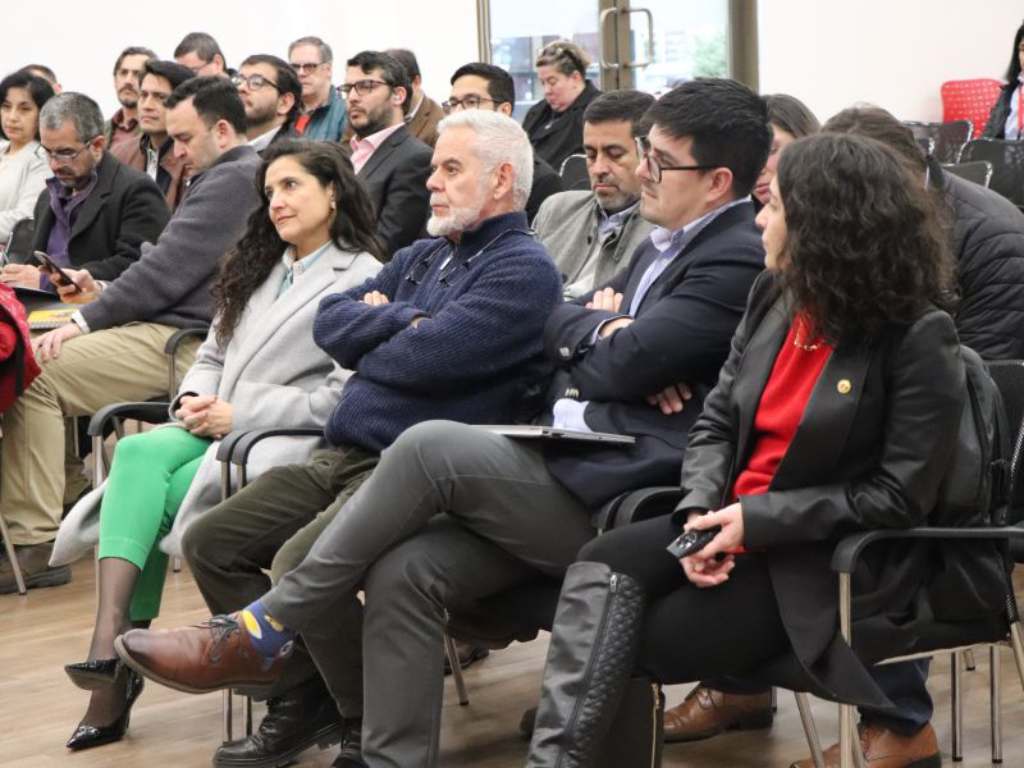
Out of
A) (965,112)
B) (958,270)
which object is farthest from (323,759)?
(965,112)

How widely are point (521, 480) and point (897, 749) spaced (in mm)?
854

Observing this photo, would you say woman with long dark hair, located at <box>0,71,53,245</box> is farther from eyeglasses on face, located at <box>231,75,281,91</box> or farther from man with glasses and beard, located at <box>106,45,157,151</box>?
eyeglasses on face, located at <box>231,75,281,91</box>

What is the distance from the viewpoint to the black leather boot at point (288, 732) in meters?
3.12

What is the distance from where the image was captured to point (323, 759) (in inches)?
127

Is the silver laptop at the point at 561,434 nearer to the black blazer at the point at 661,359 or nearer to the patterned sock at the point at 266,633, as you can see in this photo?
the black blazer at the point at 661,359

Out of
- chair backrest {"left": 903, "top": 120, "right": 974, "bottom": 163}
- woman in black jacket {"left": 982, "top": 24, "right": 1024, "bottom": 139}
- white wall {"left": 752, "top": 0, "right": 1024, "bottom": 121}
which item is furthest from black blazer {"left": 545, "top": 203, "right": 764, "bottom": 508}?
white wall {"left": 752, "top": 0, "right": 1024, "bottom": 121}

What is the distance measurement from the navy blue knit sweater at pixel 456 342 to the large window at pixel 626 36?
6.21m

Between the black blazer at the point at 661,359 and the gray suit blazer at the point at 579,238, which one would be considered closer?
the black blazer at the point at 661,359

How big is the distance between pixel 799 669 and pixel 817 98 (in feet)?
24.8

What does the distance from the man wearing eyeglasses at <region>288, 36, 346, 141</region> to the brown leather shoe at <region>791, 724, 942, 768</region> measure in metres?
5.03

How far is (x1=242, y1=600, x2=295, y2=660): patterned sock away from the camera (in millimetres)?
2834

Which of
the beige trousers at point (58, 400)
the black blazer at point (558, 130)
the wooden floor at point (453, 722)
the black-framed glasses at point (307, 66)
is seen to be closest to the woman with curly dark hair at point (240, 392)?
the wooden floor at point (453, 722)

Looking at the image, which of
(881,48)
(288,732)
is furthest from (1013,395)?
(881,48)

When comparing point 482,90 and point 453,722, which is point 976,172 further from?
point 453,722
